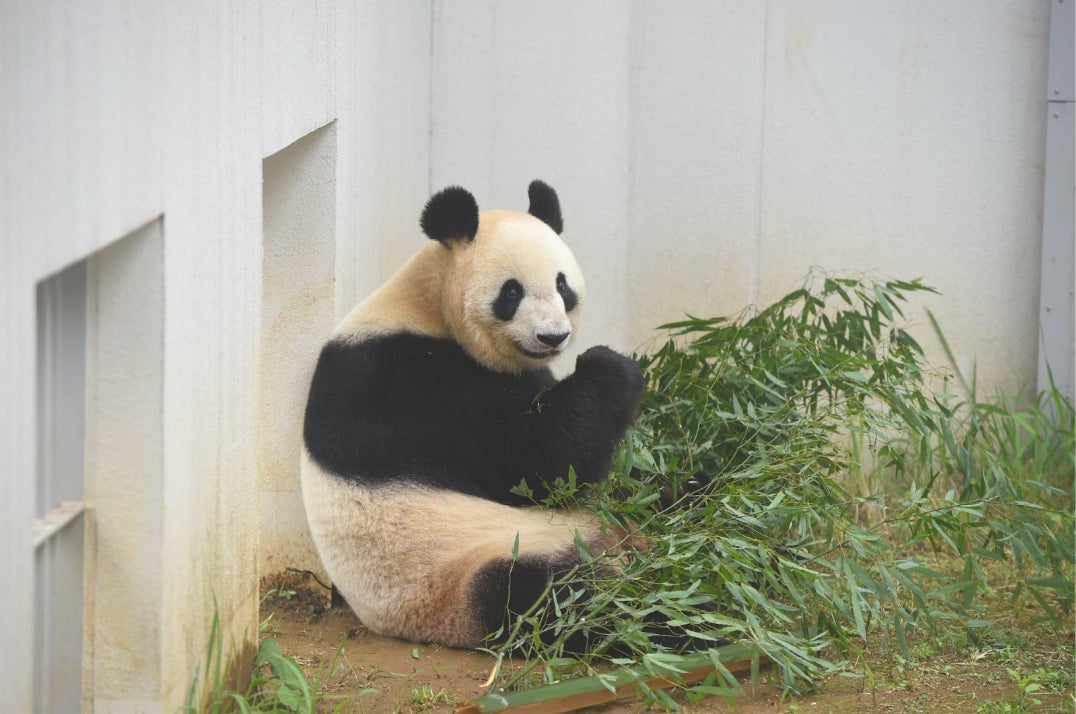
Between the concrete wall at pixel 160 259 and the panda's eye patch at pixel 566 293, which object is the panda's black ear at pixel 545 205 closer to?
the panda's eye patch at pixel 566 293

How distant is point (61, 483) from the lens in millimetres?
2287

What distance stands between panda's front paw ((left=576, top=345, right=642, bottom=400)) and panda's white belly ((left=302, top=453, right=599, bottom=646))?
44cm

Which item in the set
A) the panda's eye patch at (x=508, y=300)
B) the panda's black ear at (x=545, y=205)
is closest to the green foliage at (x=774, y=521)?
the panda's eye patch at (x=508, y=300)

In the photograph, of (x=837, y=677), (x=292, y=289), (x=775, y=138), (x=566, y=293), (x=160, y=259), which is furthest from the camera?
(x=775, y=138)

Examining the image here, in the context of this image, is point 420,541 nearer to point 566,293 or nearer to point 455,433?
point 455,433

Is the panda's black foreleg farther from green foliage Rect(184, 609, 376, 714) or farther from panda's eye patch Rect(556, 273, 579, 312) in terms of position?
green foliage Rect(184, 609, 376, 714)

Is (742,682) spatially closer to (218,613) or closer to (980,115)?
(218,613)

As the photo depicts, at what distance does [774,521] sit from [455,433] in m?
0.99

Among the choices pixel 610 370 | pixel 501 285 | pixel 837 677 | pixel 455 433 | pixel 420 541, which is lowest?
pixel 837 677

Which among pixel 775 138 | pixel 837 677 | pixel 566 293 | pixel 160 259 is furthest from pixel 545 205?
pixel 775 138

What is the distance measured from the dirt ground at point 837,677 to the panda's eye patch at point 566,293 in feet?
3.63

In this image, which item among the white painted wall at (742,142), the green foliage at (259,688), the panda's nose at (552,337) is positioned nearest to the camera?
the green foliage at (259,688)

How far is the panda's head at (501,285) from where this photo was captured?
350 centimetres

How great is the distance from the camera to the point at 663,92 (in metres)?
5.59
